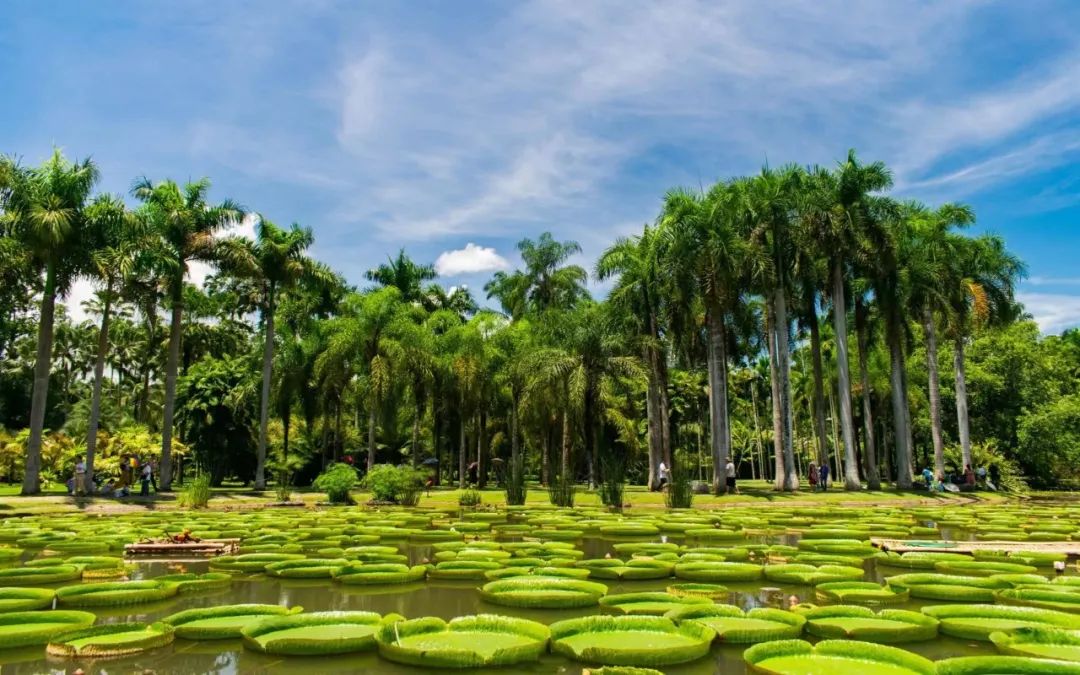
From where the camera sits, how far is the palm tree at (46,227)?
2484 cm

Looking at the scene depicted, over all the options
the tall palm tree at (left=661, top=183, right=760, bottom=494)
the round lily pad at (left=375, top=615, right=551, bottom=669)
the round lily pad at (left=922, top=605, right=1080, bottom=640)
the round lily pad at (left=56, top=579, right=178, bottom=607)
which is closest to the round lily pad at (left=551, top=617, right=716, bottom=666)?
the round lily pad at (left=375, top=615, right=551, bottom=669)

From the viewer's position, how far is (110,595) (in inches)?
296

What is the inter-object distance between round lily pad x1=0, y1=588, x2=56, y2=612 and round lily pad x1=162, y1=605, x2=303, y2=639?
5.51ft

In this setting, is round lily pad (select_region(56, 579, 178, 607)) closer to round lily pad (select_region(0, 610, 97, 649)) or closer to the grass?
round lily pad (select_region(0, 610, 97, 649))

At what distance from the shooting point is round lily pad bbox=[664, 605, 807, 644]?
19.6ft

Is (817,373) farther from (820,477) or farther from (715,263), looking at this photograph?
(715,263)

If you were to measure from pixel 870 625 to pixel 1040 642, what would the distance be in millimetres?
1271

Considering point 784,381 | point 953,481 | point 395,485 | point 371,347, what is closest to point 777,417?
point 784,381

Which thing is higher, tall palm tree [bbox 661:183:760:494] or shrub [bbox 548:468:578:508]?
tall palm tree [bbox 661:183:760:494]

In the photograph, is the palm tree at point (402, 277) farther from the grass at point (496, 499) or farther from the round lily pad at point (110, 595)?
the round lily pad at point (110, 595)

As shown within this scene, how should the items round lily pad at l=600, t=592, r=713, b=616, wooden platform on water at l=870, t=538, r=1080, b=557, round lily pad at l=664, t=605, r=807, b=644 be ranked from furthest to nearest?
wooden platform on water at l=870, t=538, r=1080, b=557, round lily pad at l=600, t=592, r=713, b=616, round lily pad at l=664, t=605, r=807, b=644

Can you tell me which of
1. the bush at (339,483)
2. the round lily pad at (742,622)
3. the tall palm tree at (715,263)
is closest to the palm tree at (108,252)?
the bush at (339,483)

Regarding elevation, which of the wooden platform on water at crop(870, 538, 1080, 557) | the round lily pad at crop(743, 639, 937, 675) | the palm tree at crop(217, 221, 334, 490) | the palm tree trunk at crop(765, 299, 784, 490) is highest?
the palm tree at crop(217, 221, 334, 490)

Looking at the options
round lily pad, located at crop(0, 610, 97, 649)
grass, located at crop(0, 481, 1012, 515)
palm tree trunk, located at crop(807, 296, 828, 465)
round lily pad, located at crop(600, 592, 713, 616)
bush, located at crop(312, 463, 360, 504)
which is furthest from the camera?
palm tree trunk, located at crop(807, 296, 828, 465)
